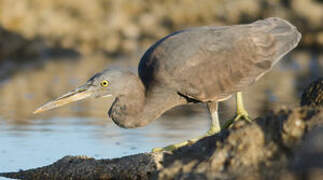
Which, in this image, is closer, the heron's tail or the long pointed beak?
the long pointed beak

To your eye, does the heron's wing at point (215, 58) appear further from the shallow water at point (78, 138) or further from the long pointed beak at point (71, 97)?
the shallow water at point (78, 138)

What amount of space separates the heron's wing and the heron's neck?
12cm

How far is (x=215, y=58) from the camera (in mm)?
8062

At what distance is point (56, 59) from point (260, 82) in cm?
679

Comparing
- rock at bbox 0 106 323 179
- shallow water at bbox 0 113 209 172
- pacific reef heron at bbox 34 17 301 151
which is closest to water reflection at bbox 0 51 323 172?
shallow water at bbox 0 113 209 172

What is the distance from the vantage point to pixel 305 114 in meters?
5.15

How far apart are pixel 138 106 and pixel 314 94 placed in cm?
176

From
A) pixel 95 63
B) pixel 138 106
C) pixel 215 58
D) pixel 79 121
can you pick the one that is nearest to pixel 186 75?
pixel 215 58

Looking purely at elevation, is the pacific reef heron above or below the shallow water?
above

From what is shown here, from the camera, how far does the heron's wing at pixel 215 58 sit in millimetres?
7773

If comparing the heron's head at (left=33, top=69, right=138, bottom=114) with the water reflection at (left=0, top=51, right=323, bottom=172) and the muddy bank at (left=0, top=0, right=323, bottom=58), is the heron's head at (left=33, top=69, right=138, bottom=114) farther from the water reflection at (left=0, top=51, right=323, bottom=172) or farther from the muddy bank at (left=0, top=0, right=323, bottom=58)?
the muddy bank at (left=0, top=0, right=323, bottom=58)

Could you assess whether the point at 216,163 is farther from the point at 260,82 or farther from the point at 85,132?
the point at 260,82

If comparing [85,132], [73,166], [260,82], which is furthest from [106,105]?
[73,166]

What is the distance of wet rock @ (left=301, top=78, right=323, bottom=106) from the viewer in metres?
7.12
